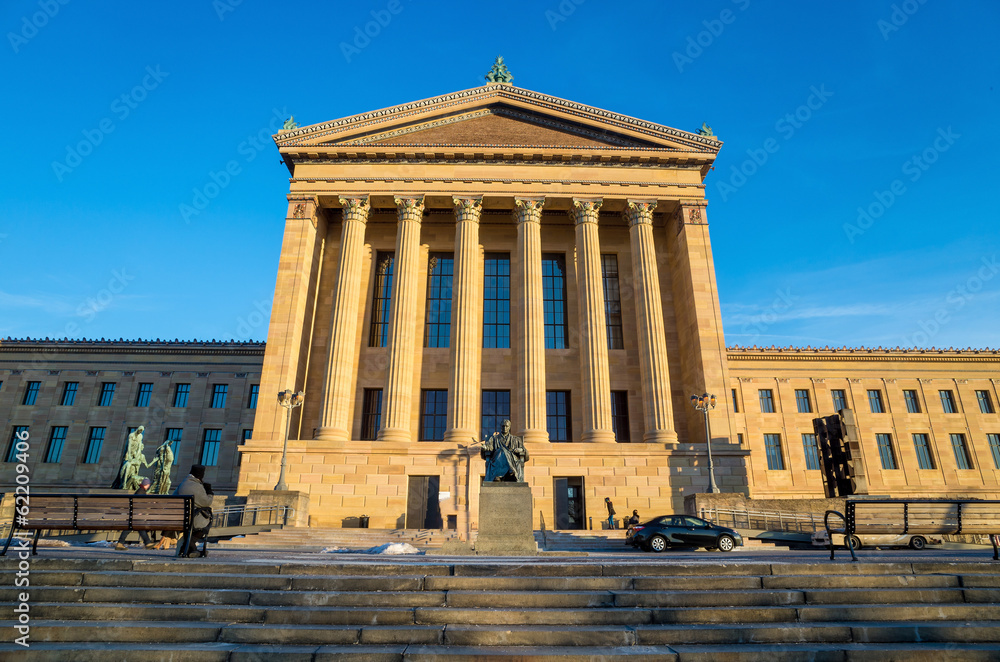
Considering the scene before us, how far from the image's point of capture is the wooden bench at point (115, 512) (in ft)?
31.7

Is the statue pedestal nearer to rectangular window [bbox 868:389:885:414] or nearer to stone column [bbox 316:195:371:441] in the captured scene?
stone column [bbox 316:195:371:441]

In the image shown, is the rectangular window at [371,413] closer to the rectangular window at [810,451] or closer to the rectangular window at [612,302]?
the rectangular window at [612,302]

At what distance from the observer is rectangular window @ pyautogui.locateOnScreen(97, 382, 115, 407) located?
151ft

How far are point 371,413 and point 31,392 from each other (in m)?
34.4

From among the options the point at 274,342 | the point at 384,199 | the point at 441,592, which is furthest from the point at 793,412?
the point at 441,592

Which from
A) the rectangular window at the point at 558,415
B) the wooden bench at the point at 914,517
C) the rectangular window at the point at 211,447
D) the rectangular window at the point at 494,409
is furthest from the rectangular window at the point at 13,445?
the wooden bench at the point at 914,517

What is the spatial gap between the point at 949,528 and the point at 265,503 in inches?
858

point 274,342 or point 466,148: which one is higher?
point 466,148

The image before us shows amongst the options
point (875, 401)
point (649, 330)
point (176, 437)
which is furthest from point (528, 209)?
point (875, 401)

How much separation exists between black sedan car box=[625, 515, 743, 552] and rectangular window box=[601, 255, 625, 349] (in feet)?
48.5

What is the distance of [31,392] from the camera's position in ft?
152

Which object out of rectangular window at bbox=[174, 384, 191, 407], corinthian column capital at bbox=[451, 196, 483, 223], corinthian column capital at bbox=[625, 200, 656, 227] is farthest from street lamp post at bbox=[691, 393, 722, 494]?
rectangular window at bbox=[174, 384, 191, 407]

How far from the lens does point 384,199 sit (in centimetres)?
3262

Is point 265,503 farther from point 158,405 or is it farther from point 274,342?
point 158,405
